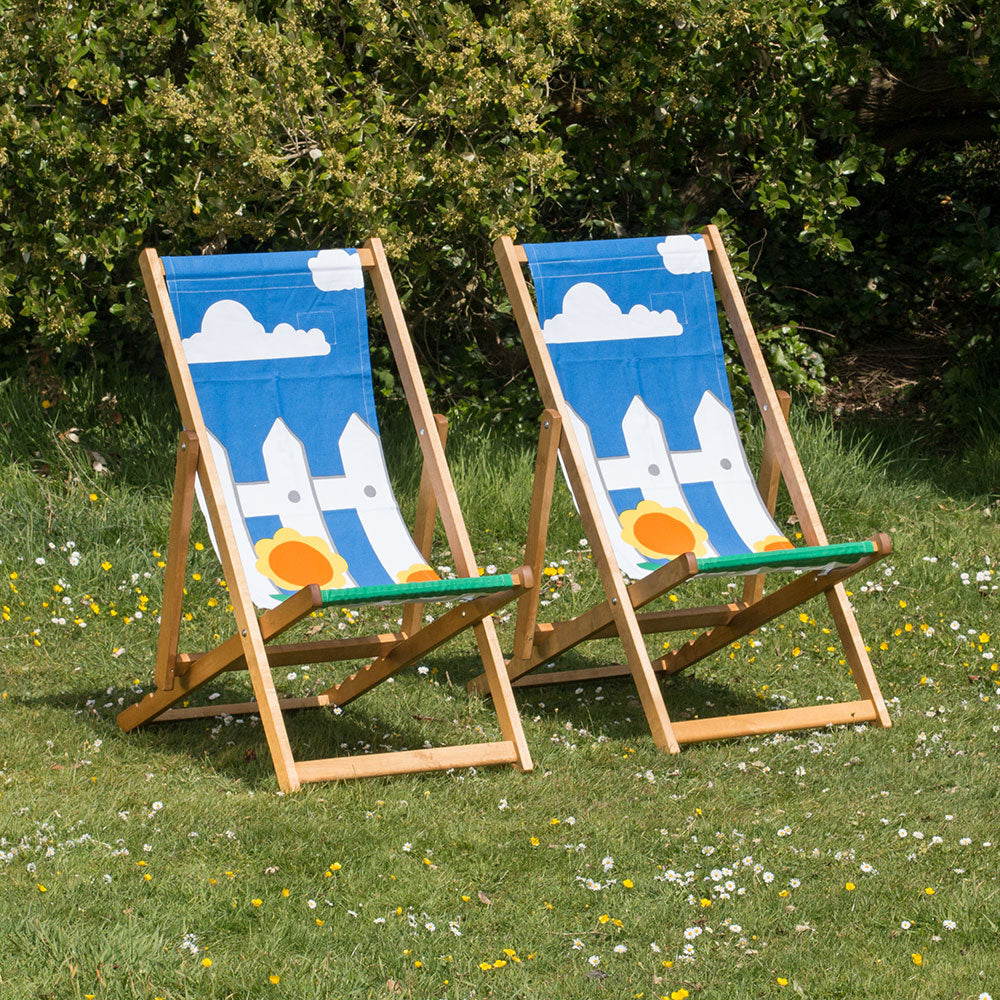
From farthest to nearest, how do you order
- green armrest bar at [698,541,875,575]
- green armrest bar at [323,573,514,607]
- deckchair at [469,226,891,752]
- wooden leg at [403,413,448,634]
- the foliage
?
the foliage, wooden leg at [403,413,448,634], deckchair at [469,226,891,752], green armrest bar at [698,541,875,575], green armrest bar at [323,573,514,607]

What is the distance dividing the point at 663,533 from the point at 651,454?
0.28m

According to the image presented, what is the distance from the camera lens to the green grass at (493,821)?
281 centimetres

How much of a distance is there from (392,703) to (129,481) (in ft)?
6.74

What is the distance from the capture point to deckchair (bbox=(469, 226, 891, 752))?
4207 millimetres

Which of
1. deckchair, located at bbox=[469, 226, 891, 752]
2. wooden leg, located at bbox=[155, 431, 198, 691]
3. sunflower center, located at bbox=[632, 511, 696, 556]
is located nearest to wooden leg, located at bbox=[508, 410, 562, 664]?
deckchair, located at bbox=[469, 226, 891, 752]

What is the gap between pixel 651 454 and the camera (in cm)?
445

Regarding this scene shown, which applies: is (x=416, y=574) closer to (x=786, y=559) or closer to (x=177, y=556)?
(x=177, y=556)

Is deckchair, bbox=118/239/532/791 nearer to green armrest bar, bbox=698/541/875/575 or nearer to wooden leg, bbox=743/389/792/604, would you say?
green armrest bar, bbox=698/541/875/575

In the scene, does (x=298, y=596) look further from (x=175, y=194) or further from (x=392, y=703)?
(x=175, y=194)

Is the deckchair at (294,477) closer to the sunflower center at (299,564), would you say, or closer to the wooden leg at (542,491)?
the sunflower center at (299,564)

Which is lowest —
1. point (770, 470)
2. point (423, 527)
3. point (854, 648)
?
point (854, 648)

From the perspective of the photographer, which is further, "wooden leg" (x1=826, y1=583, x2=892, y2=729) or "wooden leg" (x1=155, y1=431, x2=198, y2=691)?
"wooden leg" (x1=826, y1=583, x2=892, y2=729)

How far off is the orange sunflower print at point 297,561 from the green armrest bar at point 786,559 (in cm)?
100

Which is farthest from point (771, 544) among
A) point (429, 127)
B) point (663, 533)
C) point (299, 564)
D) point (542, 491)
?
point (429, 127)
